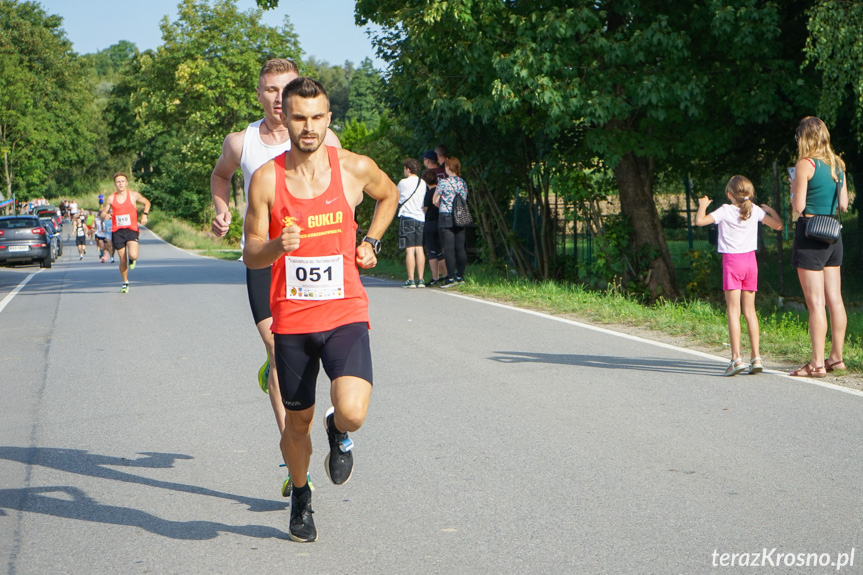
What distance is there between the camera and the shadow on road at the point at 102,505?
4727mm

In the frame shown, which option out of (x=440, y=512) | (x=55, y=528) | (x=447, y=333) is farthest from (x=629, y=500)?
(x=447, y=333)

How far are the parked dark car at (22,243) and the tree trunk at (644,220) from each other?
23.1m

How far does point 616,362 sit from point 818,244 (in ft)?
6.44

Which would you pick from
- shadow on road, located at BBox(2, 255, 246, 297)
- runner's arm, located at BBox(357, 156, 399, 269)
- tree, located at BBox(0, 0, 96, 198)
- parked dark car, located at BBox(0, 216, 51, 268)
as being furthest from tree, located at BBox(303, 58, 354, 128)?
runner's arm, located at BBox(357, 156, 399, 269)

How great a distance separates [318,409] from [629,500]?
291 cm

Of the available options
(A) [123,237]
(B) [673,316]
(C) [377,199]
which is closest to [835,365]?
(B) [673,316]

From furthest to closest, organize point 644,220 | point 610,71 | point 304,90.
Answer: point 644,220 → point 610,71 → point 304,90

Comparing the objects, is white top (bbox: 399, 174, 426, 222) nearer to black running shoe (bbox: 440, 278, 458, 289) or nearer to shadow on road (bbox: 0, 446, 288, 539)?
black running shoe (bbox: 440, 278, 458, 289)

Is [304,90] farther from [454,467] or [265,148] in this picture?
[454,467]

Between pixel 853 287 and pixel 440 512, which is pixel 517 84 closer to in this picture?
pixel 853 287

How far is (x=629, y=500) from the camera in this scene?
16.3 feet

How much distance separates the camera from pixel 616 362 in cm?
906

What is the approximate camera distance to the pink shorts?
328 inches

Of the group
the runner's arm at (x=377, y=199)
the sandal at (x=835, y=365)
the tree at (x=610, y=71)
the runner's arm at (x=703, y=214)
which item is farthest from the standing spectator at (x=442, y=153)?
the runner's arm at (x=377, y=199)
